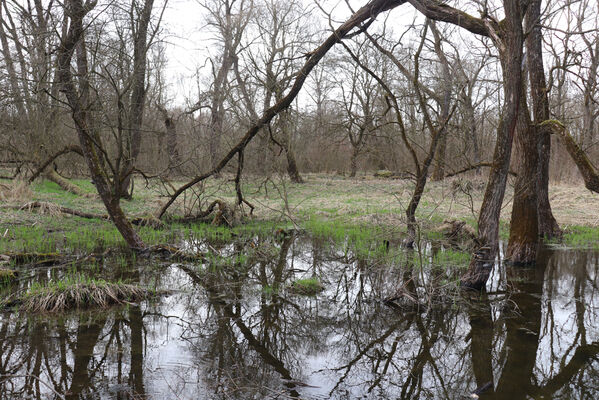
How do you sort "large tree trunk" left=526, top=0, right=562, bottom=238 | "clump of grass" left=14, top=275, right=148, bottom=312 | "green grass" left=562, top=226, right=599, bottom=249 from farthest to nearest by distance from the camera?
1. "green grass" left=562, top=226, right=599, bottom=249
2. "large tree trunk" left=526, top=0, right=562, bottom=238
3. "clump of grass" left=14, top=275, right=148, bottom=312

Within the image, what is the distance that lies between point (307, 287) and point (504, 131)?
3.59 meters

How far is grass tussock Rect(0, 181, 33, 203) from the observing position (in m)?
12.8

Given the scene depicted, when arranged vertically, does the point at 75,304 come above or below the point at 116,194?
below

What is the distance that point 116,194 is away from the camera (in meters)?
8.66

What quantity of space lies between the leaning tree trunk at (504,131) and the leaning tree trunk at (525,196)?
7.06 feet

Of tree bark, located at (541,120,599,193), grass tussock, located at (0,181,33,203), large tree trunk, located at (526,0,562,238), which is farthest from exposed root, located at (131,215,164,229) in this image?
tree bark, located at (541,120,599,193)

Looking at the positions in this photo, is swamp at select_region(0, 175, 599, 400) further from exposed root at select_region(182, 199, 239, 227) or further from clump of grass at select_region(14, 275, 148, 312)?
exposed root at select_region(182, 199, 239, 227)

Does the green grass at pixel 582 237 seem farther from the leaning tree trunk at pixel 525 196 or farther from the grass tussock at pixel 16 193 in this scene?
the grass tussock at pixel 16 193

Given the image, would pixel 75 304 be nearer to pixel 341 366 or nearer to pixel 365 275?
pixel 341 366

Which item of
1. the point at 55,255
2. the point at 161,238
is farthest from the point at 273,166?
the point at 55,255

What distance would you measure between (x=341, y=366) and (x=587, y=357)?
2633 millimetres

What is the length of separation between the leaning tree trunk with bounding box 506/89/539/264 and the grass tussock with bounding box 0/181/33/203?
12.5 m

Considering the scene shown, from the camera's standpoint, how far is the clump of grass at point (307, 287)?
7039mm

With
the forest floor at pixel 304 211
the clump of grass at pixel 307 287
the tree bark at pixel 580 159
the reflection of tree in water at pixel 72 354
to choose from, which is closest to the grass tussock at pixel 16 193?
the forest floor at pixel 304 211
